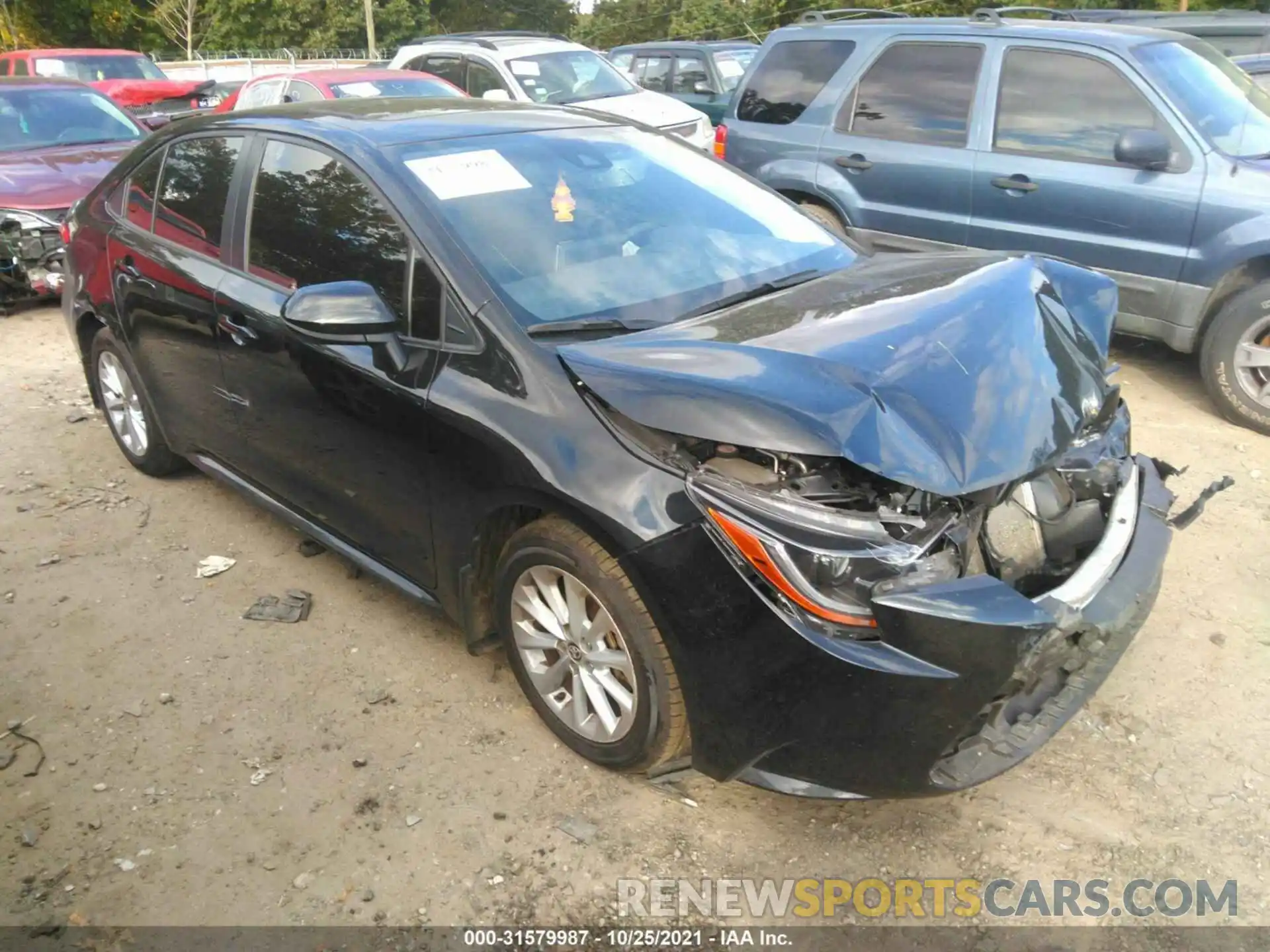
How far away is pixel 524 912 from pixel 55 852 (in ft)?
4.44

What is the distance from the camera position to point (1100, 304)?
11.1 feet

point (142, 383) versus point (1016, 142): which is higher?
point (1016, 142)

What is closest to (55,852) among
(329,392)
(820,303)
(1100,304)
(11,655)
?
(11,655)

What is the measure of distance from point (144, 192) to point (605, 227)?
244 centimetres

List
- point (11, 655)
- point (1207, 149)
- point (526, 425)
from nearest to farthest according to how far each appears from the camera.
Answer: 1. point (526, 425)
2. point (11, 655)
3. point (1207, 149)

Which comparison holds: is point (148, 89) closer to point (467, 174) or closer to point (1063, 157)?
point (1063, 157)

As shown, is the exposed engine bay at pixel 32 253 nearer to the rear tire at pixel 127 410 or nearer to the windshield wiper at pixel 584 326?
the rear tire at pixel 127 410

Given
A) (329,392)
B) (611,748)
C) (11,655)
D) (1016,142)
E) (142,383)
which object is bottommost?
(11,655)

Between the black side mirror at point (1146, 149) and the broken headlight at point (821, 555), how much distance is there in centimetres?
381

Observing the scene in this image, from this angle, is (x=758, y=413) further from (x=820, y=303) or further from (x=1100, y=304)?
(x=1100, y=304)

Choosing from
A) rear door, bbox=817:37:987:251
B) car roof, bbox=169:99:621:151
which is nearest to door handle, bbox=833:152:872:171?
rear door, bbox=817:37:987:251

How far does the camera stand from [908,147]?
6.16 m

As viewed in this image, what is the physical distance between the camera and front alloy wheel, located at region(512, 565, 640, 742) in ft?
8.97

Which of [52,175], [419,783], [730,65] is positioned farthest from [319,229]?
[730,65]
